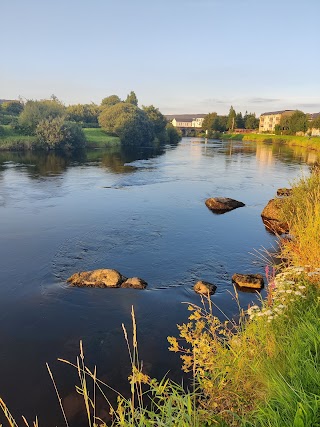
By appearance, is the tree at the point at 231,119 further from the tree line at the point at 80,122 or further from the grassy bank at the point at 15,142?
the grassy bank at the point at 15,142

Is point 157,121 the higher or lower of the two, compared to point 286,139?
higher

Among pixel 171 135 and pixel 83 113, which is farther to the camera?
pixel 171 135

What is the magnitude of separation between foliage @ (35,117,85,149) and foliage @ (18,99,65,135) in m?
2.20

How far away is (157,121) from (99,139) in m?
26.6

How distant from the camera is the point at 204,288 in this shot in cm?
1259

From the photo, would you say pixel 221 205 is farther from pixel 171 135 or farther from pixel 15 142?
pixel 171 135

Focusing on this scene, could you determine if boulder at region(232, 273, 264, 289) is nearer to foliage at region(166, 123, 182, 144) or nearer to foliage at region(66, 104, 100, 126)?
foliage at region(166, 123, 182, 144)

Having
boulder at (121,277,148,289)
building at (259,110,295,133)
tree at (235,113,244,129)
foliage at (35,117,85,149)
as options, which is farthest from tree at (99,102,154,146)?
building at (259,110,295,133)

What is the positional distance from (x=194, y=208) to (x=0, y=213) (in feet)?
45.9

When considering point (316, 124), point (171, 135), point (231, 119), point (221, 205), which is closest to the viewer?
point (221, 205)

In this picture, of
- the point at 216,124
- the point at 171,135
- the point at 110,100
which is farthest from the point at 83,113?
the point at 216,124

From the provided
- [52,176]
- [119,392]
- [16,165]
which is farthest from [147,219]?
[16,165]

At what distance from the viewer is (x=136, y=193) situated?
100 ft

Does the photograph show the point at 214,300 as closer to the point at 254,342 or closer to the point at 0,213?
the point at 254,342
